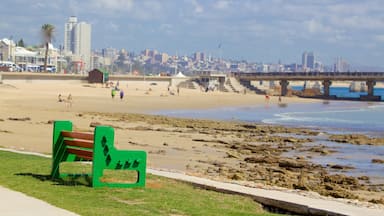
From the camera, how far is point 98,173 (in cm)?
1112

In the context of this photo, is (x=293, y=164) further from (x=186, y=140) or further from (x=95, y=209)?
(x=95, y=209)

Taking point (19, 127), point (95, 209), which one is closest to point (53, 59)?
point (19, 127)

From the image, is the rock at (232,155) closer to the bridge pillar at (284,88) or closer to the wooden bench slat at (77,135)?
the wooden bench slat at (77,135)

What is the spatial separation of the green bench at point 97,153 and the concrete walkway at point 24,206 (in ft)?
4.48

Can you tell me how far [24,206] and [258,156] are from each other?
1491cm

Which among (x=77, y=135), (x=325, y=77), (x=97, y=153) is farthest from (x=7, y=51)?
(x=97, y=153)

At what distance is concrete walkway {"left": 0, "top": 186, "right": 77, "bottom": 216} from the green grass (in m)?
0.21

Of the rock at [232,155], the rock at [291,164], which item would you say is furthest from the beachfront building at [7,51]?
the rock at [291,164]

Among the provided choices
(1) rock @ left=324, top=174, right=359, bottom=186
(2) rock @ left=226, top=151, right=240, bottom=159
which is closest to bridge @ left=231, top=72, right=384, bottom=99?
(2) rock @ left=226, top=151, right=240, bottom=159

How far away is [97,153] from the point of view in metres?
10.9

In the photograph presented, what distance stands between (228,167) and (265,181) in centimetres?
328

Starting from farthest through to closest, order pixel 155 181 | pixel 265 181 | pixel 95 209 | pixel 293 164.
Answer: pixel 293 164, pixel 265 181, pixel 155 181, pixel 95 209

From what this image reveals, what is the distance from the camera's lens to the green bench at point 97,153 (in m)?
10.9

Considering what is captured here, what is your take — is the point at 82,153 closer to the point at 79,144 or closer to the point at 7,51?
the point at 79,144
